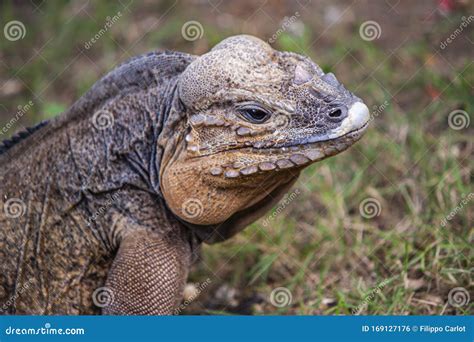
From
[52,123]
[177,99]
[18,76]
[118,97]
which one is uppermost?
[177,99]

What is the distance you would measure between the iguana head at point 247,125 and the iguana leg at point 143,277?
1.17ft

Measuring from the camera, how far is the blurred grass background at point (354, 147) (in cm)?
729

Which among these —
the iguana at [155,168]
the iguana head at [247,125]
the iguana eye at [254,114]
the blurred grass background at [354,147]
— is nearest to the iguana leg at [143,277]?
the iguana at [155,168]

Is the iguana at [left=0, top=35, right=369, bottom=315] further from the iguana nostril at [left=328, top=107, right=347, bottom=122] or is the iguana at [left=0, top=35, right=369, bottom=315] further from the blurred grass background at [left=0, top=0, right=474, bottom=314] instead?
the blurred grass background at [left=0, top=0, right=474, bottom=314]

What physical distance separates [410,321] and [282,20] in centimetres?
643

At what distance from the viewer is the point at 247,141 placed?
5.31 metres

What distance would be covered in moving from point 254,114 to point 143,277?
5.01 feet

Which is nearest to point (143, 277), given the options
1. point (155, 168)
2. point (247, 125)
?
point (155, 168)

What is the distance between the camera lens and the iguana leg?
5641mm

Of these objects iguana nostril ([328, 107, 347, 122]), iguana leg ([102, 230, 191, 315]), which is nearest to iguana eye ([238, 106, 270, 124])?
iguana nostril ([328, 107, 347, 122])

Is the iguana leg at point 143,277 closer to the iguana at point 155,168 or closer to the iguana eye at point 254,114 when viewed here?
the iguana at point 155,168

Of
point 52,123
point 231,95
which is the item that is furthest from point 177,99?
point 52,123

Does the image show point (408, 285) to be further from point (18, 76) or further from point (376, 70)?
point (18, 76)

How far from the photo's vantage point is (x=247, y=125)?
5.30 m
